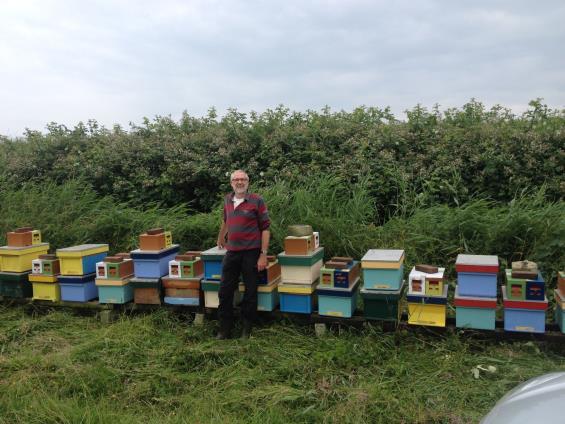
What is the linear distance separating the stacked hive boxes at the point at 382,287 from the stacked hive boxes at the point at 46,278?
3.39m

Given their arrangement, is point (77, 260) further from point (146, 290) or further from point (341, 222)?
point (341, 222)

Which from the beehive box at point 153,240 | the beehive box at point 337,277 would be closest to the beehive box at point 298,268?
the beehive box at point 337,277

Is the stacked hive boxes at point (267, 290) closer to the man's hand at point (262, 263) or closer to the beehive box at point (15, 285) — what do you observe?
the man's hand at point (262, 263)

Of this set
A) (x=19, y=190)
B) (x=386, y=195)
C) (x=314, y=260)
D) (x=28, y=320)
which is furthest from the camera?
(x=19, y=190)

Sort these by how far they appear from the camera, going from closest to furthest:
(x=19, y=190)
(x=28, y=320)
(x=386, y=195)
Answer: (x=28, y=320) → (x=386, y=195) → (x=19, y=190)

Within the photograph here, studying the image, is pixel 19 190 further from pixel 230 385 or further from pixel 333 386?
pixel 333 386

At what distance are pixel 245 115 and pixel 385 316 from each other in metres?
5.04

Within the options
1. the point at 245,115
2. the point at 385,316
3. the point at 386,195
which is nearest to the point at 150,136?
the point at 245,115

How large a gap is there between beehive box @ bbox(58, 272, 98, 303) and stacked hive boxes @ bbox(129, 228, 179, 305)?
0.54m

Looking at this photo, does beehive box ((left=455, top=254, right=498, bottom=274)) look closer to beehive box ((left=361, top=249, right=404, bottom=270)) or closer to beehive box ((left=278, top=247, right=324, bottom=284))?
beehive box ((left=361, top=249, right=404, bottom=270))

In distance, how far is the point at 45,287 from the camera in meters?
5.38

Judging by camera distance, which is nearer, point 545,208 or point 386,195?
point 545,208

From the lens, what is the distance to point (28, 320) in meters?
5.20

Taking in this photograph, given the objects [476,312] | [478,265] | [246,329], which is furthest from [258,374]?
[478,265]
